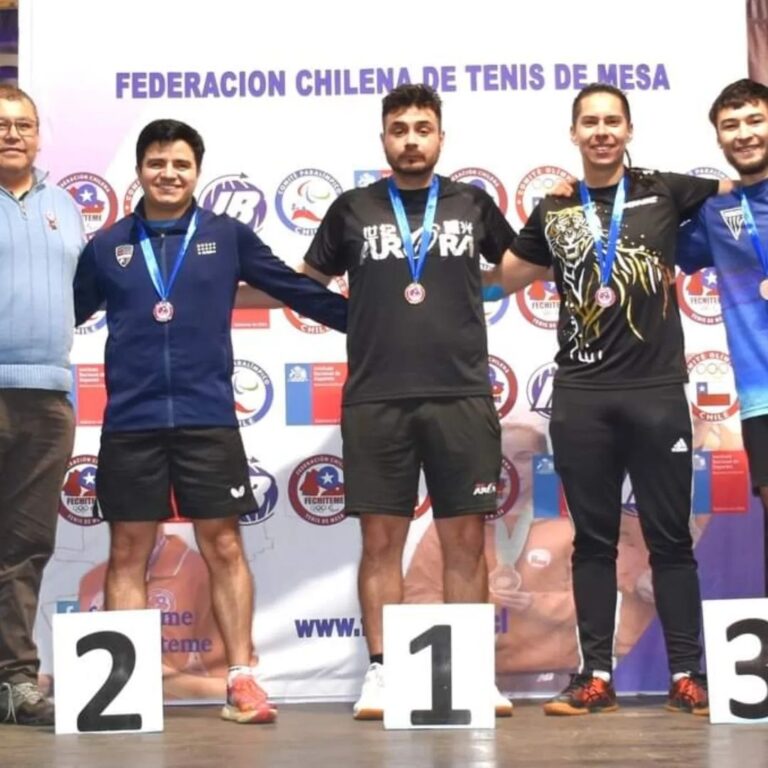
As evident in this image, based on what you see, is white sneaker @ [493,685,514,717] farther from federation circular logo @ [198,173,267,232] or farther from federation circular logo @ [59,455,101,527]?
federation circular logo @ [198,173,267,232]

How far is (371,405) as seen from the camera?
13.2ft

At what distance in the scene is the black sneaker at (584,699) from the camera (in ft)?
13.1

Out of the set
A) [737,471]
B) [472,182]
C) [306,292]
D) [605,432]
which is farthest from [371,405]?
[737,471]

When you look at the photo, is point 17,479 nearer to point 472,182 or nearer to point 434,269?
point 434,269

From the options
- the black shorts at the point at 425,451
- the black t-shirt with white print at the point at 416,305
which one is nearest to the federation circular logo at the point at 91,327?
the black t-shirt with white print at the point at 416,305

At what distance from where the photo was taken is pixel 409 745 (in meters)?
3.49

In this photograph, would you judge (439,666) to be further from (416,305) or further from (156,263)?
(156,263)

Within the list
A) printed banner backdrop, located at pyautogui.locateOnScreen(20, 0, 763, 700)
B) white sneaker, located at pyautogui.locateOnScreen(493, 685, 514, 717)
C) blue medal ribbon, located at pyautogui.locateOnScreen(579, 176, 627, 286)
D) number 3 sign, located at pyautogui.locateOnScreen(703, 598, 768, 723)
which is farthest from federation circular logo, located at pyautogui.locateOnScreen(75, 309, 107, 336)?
number 3 sign, located at pyautogui.locateOnScreen(703, 598, 768, 723)

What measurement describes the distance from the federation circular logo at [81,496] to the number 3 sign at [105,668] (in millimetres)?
920

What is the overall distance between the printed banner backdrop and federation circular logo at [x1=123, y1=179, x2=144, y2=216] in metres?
0.02

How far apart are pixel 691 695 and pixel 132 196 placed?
220 cm

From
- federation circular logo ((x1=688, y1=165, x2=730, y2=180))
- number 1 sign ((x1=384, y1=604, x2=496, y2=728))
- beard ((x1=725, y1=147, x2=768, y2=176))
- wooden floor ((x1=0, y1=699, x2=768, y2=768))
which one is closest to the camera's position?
wooden floor ((x1=0, y1=699, x2=768, y2=768))

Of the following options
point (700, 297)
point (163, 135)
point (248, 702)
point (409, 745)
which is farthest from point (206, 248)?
point (700, 297)

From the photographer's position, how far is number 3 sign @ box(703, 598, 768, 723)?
3.72m
